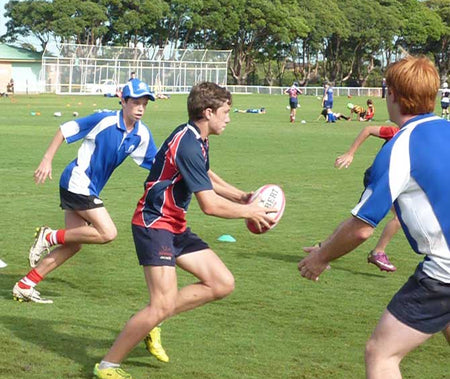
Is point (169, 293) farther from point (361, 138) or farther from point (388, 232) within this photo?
point (388, 232)

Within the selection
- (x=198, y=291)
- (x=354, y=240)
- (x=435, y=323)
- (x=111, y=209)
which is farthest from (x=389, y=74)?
(x=111, y=209)

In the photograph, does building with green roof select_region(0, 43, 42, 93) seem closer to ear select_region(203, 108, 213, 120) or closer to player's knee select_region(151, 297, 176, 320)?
ear select_region(203, 108, 213, 120)

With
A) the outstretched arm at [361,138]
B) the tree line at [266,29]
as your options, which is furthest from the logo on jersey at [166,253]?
the tree line at [266,29]

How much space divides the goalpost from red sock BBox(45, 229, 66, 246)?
6550 cm

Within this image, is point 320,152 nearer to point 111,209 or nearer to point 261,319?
point 111,209

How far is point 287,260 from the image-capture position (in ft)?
34.2

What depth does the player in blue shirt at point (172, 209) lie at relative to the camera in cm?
588

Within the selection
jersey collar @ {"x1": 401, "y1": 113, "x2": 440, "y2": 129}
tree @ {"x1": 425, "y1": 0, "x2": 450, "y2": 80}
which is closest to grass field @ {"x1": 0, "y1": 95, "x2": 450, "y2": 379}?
jersey collar @ {"x1": 401, "y1": 113, "x2": 440, "y2": 129}

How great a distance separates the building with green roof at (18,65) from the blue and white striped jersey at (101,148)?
8459 centimetres

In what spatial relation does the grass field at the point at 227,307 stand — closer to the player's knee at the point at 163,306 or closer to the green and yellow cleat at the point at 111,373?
the green and yellow cleat at the point at 111,373

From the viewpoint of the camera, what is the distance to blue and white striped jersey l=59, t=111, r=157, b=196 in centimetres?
782

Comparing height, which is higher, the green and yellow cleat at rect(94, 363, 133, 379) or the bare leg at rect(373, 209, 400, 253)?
the bare leg at rect(373, 209, 400, 253)

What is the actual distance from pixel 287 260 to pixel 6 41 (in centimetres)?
9667

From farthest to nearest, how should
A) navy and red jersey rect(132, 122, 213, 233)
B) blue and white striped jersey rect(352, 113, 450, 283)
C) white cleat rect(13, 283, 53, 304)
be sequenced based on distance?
white cleat rect(13, 283, 53, 304)
navy and red jersey rect(132, 122, 213, 233)
blue and white striped jersey rect(352, 113, 450, 283)
